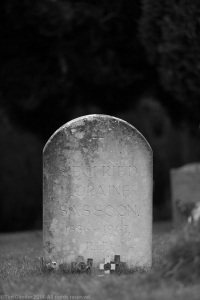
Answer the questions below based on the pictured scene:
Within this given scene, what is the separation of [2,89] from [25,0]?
2.49 m

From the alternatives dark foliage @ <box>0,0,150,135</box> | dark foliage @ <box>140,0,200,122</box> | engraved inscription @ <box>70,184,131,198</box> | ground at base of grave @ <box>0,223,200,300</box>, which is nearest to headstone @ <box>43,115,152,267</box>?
engraved inscription @ <box>70,184,131,198</box>

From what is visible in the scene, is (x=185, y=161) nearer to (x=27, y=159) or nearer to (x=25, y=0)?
(x=27, y=159)

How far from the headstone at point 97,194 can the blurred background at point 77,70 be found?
7.52 metres

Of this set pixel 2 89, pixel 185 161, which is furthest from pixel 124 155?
pixel 185 161

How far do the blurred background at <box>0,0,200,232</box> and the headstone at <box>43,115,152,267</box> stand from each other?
24.7 feet

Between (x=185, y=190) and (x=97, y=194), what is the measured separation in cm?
838

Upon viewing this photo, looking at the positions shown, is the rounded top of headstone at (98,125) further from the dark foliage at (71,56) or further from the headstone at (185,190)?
the dark foliage at (71,56)

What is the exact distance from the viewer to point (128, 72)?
1917cm

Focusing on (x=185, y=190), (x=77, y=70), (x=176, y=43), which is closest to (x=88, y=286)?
(x=185, y=190)

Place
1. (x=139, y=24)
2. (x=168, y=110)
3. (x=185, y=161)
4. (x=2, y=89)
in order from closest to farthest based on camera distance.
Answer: (x=139, y=24) → (x=2, y=89) → (x=168, y=110) → (x=185, y=161)

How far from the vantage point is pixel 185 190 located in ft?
53.9

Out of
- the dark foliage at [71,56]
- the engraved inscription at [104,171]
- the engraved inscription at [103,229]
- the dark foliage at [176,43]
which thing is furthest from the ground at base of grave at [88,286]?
the dark foliage at [71,56]

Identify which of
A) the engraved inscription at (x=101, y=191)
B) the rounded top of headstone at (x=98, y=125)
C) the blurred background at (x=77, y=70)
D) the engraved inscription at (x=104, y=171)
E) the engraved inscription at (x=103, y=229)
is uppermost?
the blurred background at (x=77, y=70)

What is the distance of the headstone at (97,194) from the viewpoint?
27.2 ft
